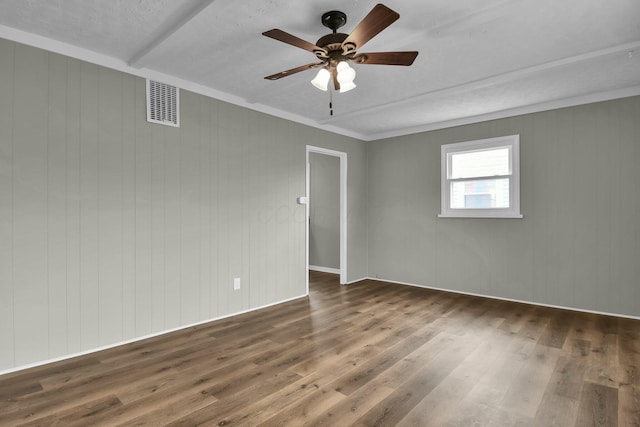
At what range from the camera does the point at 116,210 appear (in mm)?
3033

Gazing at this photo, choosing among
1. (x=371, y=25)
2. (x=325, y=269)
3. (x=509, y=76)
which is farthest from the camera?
(x=325, y=269)

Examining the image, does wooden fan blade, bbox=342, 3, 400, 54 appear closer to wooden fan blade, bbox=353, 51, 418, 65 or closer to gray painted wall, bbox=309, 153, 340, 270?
wooden fan blade, bbox=353, 51, 418, 65

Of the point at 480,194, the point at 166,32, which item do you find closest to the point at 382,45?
the point at 166,32

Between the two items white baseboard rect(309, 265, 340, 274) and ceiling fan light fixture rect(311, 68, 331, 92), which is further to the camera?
white baseboard rect(309, 265, 340, 274)

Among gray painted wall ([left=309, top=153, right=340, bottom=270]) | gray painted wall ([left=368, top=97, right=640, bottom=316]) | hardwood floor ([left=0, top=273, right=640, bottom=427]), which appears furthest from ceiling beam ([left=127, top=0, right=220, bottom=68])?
gray painted wall ([left=309, top=153, right=340, bottom=270])

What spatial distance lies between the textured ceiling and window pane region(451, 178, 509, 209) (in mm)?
1095

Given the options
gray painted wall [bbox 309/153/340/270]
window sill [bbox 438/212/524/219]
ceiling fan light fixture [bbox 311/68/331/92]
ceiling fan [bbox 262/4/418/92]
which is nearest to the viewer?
ceiling fan [bbox 262/4/418/92]

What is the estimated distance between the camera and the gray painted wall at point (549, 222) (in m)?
3.81

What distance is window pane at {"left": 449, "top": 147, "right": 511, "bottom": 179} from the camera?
4637mm

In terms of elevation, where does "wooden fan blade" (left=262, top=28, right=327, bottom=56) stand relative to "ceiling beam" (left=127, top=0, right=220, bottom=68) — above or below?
below

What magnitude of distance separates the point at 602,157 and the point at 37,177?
5586mm

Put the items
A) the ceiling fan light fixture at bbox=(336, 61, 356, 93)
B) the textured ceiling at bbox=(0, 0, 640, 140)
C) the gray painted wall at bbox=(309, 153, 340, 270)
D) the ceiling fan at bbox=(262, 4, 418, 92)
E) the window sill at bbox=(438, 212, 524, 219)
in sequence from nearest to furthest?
1. the ceiling fan at bbox=(262, 4, 418, 92)
2. the textured ceiling at bbox=(0, 0, 640, 140)
3. the ceiling fan light fixture at bbox=(336, 61, 356, 93)
4. the window sill at bbox=(438, 212, 524, 219)
5. the gray painted wall at bbox=(309, 153, 340, 270)

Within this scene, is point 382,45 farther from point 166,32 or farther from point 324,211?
point 324,211

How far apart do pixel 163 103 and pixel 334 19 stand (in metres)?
1.96
